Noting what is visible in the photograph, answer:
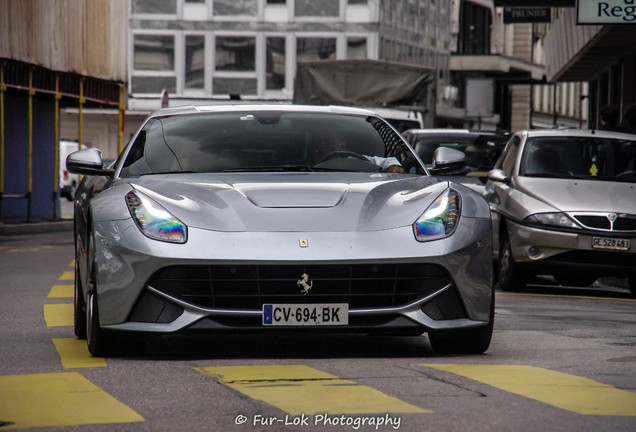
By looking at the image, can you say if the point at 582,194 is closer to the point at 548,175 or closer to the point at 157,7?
the point at 548,175

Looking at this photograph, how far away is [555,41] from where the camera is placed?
127 feet

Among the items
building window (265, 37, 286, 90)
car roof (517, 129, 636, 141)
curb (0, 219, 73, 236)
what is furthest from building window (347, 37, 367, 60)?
car roof (517, 129, 636, 141)

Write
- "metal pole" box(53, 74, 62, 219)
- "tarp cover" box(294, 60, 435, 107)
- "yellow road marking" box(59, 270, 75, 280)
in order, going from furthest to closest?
"metal pole" box(53, 74, 62, 219), "tarp cover" box(294, 60, 435, 107), "yellow road marking" box(59, 270, 75, 280)

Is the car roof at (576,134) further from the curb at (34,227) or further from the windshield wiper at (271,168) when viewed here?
the curb at (34,227)

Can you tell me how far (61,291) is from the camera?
13023 millimetres

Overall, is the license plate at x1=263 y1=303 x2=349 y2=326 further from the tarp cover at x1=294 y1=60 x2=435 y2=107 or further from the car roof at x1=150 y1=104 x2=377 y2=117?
the tarp cover at x1=294 y1=60 x2=435 y2=107

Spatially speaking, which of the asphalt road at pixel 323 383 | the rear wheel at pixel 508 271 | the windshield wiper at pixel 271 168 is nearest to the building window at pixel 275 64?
the rear wheel at pixel 508 271

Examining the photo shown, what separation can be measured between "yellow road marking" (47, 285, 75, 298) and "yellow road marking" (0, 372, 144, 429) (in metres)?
5.65

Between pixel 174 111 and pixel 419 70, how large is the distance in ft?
70.3

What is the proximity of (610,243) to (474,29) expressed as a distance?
67.2 m

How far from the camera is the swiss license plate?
1357cm

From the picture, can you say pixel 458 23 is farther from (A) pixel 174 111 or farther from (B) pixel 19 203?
(A) pixel 174 111

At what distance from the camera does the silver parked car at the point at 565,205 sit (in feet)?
44.6

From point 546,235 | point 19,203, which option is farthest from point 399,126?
point 546,235
